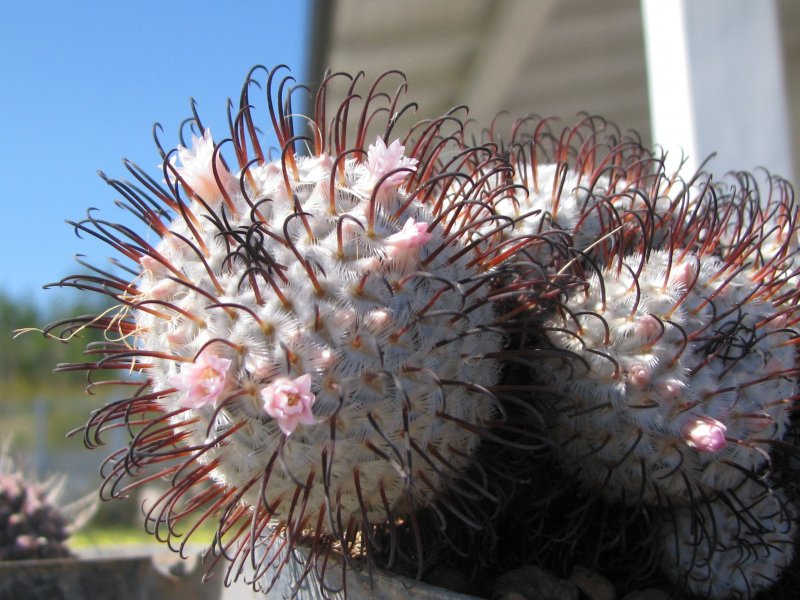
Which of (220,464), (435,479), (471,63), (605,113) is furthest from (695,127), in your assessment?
(605,113)

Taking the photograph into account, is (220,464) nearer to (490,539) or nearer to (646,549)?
(490,539)

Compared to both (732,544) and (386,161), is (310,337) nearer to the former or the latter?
(386,161)

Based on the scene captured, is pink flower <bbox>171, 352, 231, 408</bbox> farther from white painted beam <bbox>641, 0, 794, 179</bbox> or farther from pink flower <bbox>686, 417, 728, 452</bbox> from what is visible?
white painted beam <bbox>641, 0, 794, 179</bbox>

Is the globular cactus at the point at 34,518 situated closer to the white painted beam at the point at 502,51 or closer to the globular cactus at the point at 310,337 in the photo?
the globular cactus at the point at 310,337

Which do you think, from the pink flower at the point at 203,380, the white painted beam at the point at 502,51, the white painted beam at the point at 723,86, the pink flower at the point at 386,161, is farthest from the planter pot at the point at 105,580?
the white painted beam at the point at 502,51

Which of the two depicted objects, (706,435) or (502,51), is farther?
(502,51)

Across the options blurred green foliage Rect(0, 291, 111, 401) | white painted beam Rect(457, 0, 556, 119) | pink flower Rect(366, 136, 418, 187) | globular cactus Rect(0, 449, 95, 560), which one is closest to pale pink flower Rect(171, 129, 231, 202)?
pink flower Rect(366, 136, 418, 187)

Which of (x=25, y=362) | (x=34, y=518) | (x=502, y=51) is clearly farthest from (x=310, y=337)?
(x=25, y=362)

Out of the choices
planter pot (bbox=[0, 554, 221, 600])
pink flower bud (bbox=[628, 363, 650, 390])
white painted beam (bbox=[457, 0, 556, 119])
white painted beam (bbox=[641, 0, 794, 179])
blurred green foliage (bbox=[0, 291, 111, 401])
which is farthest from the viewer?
blurred green foliage (bbox=[0, 291, 111, 401])
